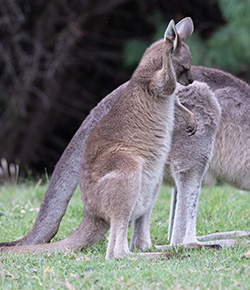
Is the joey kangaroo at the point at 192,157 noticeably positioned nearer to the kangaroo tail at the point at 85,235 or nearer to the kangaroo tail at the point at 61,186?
the kangaroo tail at the point at 61,186

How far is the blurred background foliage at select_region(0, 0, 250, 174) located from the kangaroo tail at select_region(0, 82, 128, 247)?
178 inches

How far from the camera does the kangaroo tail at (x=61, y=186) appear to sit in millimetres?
4652

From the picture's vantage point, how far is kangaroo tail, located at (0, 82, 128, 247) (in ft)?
15.3

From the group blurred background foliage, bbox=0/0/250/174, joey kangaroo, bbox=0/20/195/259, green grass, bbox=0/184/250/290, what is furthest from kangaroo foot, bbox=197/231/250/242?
blurred background foliage, bbox=0/0/250/174

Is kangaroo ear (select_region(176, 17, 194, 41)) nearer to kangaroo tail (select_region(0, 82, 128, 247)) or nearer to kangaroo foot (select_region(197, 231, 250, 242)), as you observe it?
kangaroo tail (select_region(0, 82, 128, 247))

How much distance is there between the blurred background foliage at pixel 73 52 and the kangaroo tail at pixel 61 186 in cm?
453

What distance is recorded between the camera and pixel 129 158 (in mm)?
4359

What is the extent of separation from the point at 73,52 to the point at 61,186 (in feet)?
21.5

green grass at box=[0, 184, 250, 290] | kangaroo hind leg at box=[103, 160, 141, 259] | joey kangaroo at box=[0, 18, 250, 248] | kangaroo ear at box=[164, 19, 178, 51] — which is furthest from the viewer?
joey kangaroo at box=[0, 18, 250, 248]

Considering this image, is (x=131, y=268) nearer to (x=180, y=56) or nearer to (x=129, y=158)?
(x=129, y=158)

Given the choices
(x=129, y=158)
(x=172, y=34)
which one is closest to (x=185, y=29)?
(x=172, y=34)

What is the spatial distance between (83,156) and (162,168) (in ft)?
2.15

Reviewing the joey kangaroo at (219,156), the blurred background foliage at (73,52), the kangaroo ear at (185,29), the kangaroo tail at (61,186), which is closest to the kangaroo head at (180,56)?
the kangaroo ear at (185,29)

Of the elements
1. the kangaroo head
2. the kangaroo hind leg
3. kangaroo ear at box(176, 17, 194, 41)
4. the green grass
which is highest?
kangaroo ear at box(176, 17, 194, 41)
